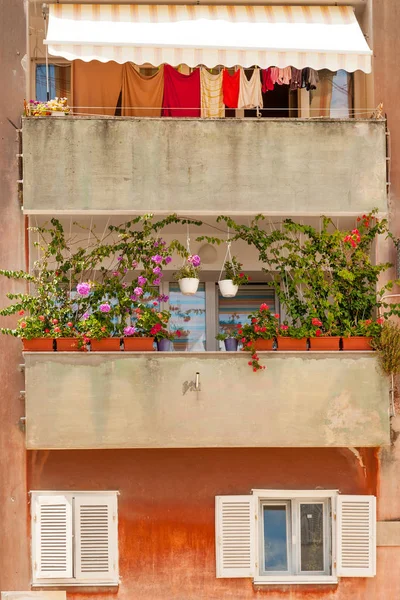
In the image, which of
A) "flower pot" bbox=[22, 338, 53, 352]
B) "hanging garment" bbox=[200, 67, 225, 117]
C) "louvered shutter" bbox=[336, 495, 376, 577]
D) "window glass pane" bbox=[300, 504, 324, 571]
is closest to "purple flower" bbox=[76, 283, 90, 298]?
"flower pot" bbox=[22, 338, 53, 352]

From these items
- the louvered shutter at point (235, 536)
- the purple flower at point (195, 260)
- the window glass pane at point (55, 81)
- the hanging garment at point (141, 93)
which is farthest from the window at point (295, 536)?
the window glass pane at point (55, 81)

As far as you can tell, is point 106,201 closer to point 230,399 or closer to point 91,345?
point 91,345

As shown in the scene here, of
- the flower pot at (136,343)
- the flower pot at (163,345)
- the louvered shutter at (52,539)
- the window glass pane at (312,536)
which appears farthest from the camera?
the window glass pane at (312,536)

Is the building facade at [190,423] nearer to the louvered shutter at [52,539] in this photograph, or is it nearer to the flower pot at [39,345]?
the louvered shutter at [52,539]

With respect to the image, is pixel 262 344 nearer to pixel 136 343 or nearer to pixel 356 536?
pixel 136 343

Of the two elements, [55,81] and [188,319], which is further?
[55,81]

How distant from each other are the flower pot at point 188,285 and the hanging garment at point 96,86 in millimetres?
2946

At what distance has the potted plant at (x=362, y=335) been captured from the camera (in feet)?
53.4

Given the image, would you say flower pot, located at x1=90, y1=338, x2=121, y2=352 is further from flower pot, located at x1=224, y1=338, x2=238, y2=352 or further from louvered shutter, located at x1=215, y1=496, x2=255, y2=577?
louvered shutter, located at x1=215, y1=496, x2=255, y2=577

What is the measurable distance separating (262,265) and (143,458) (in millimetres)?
3590

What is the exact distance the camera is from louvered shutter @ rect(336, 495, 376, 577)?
54.1ft

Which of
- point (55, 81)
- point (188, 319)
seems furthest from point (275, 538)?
point (55, 81)

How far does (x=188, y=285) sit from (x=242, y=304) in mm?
1820

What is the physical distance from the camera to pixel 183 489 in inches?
657
